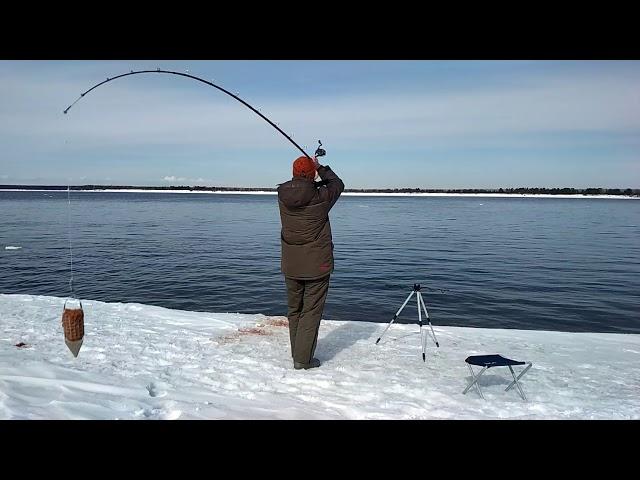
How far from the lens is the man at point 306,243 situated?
590cm

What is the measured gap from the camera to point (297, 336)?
6223 millimetres

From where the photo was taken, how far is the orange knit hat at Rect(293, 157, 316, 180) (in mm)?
5914

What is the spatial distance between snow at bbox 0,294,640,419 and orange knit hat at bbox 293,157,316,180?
2.33m

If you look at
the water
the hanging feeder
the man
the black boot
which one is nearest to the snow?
the black boot

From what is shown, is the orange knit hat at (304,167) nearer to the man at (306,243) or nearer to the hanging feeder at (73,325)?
the man at (306,243)

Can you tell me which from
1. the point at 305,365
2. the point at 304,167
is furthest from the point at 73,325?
the point at 304,167

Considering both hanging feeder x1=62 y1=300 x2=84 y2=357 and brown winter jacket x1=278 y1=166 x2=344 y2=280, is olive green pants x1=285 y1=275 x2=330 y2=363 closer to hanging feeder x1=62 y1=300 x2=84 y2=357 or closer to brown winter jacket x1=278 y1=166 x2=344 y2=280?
brown winter jacket x1=278 y1=166 x2=344 y2=280

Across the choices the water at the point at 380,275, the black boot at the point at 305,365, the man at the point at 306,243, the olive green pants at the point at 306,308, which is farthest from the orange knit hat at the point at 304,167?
the water at the point at 380,275

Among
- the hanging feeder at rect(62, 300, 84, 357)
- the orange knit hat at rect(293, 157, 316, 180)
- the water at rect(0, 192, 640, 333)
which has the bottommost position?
the water at rect(0, 192, 640, 333)

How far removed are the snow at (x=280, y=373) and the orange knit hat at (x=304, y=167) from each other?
2326 mm

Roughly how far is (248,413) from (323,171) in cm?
278

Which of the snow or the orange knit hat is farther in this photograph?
the orange knit hat
